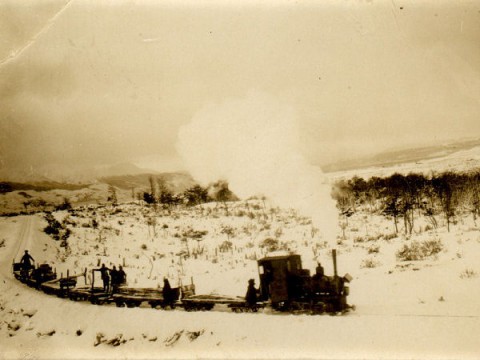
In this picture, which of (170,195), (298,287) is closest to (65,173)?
(170,195)

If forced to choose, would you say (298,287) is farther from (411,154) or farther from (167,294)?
(411,154)

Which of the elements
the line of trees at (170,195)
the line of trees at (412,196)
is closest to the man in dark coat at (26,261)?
the line of trees at (170,195)

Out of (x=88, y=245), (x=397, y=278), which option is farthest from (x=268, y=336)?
(x=88, y=245)

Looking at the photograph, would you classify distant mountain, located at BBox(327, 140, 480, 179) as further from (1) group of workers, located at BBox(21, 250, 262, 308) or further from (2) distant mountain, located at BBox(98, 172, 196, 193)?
(1) group of workers, located at BBox(21, 250, 262, 308)

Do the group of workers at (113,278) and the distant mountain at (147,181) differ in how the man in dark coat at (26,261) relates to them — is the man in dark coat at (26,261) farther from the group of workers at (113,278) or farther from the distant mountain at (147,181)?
the distant mountain at (147,181)

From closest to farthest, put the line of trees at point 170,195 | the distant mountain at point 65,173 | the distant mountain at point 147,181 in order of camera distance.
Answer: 1. the distant mountain at point 65,173
2. the distant mountain at point 147,181
3. the line of trees at point 170,195

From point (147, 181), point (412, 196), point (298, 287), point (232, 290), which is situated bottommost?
point (232, 290)

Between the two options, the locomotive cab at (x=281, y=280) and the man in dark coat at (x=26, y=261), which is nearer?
the locomotive cab at (x=281, y=280)

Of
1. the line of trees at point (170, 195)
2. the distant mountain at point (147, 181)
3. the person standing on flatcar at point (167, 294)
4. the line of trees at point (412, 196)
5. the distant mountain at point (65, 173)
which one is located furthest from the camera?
the line of trees at point (170, 195)
